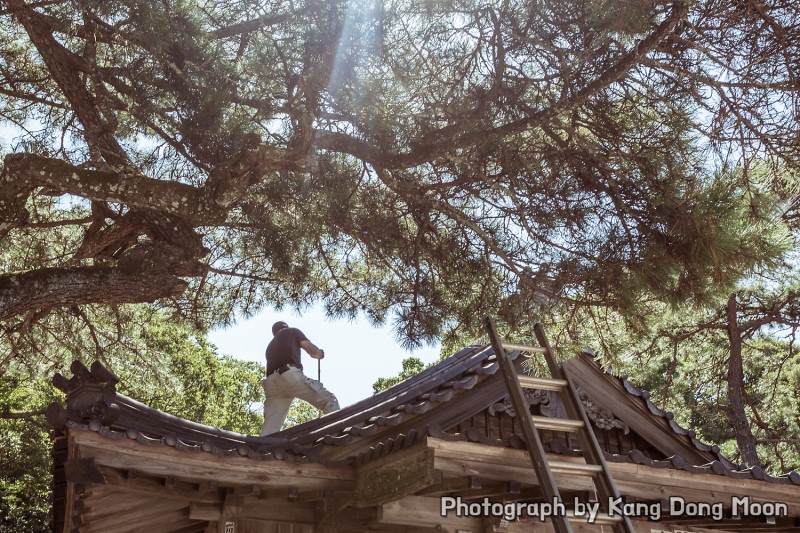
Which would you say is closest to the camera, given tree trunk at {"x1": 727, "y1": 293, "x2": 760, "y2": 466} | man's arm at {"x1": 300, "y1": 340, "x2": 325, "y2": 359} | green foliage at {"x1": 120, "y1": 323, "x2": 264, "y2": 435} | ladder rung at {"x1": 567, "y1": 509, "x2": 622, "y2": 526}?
ladder rung at {"x1": 567, "y1": 509, "x2": 622, "y2": 526}

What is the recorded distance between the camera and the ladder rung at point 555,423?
4.47m

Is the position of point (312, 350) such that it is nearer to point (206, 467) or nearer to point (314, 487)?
point (314, 487)

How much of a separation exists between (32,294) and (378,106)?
2291mm

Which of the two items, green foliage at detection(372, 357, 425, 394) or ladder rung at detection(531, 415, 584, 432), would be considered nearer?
ladder rung at detection(531, 415, 584, 432)

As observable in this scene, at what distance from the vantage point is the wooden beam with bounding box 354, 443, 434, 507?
176 inches

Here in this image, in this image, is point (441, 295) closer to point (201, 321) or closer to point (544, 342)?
point (544, 342)

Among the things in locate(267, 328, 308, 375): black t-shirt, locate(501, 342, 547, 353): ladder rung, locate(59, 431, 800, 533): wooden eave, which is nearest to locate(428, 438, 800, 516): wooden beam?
locate(59, 431, 800, 533): wooden eave

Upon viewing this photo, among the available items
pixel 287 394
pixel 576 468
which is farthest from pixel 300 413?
pixel 576 468

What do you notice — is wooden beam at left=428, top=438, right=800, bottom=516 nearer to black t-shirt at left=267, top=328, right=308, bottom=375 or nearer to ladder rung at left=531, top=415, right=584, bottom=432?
ladder rung at left=531, top=415, right=584, bottom=432

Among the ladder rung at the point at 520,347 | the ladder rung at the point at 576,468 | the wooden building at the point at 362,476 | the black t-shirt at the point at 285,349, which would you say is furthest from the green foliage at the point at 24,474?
the ladder rung at the point at 576,468

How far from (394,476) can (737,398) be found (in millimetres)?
6553

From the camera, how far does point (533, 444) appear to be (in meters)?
4.41

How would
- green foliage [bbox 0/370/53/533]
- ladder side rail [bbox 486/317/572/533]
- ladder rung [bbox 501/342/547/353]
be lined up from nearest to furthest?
1. ladder side rail [bbox 486/317/572/533]
2. ladder rung [bbox 501/342/547/353]
3. green foliage [bbox 0/370/53/533]

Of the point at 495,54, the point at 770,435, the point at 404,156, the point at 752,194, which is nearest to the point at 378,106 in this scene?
the point at 404,156
